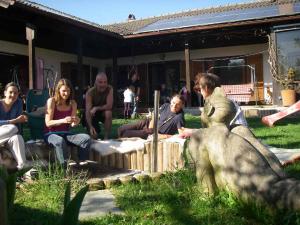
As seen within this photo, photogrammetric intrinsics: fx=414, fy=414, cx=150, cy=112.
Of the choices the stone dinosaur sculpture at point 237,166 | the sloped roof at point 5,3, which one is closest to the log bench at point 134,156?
the stone dinosaur sculpture at point 237,166

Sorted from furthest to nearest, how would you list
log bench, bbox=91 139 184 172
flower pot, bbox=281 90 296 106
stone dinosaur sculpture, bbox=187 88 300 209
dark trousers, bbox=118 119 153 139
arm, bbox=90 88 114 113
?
flower pot, bbox=281 90 296 106 → arm, bbox=90 88 114 113 → dark trousers, bbox=118 119 153 139 → log bench, bbox=91 139 184 172 → stone dinosaur sculpture, bbox=187 88 300 209

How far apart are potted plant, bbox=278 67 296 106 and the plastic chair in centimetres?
730

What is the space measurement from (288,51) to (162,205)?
10358mm

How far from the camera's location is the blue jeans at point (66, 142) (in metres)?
4.62

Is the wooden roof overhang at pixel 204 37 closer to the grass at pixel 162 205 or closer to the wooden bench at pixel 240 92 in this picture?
the wooden bench at pixel 240 92

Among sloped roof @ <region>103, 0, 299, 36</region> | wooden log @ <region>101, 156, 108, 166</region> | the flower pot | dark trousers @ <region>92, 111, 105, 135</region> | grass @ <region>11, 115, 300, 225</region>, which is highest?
sloped roof @ <region>103, 0, 299, 36</region>

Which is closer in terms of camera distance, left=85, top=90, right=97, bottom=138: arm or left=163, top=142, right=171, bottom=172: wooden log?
left=163, top=142, right=171, bottom=172: wooden log

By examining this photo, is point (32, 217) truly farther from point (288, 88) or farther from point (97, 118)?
point (288, 88)

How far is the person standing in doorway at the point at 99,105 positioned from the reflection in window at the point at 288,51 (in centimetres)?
758

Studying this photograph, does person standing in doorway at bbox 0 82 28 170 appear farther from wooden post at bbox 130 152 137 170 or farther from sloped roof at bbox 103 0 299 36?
sloped roof at bbox 103 0 299 36

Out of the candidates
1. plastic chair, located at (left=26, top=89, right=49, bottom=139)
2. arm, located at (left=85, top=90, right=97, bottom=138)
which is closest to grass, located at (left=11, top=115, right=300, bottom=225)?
plastic chair, located at (left=26, top=89, right=49, bottom=139)

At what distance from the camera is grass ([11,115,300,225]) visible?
2770 millimetres

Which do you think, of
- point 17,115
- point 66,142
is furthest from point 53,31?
point 66,142

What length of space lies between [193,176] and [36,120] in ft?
9.46
